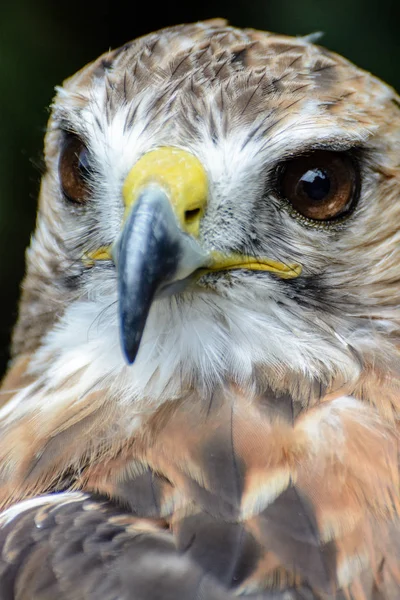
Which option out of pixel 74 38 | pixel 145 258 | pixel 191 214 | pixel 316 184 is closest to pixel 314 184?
pixel 316 184

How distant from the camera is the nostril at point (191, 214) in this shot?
134 cm

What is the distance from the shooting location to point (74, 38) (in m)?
2.94

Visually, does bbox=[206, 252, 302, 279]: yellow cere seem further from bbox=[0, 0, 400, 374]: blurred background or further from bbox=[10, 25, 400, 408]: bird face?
bbox=[0, 0, 400, 374]: blurred background

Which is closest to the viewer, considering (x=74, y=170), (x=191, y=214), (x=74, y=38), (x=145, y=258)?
(x=145, y=258)

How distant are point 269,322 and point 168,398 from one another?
0.65ft

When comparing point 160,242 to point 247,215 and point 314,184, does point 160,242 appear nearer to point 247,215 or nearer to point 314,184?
point 247,215

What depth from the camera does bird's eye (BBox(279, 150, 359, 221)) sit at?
4.75ft

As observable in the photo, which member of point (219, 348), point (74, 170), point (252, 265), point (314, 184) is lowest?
point (219, 348)

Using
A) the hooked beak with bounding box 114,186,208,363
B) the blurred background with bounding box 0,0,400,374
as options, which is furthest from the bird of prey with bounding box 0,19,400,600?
the blurred background with bounding box 0,0,400,374

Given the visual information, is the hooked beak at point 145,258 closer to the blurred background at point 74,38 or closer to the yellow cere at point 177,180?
the yellow cere at point 177,180

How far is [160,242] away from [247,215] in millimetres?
211

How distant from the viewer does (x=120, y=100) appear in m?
1.52

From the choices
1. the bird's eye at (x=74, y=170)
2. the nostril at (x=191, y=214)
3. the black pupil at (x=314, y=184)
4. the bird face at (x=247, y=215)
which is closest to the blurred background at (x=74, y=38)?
the bird's eye at (x=74, y=170)

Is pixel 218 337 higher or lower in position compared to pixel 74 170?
lower
